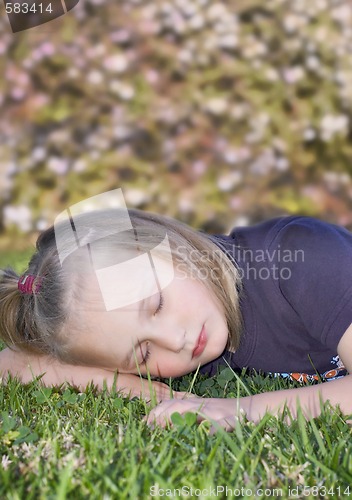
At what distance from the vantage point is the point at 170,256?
1832 millimetres

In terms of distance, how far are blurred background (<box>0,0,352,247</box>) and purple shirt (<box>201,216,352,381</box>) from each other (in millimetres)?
2592

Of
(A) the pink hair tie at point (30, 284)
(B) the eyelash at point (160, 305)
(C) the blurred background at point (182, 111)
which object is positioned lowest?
(C) the blurred background at point (182, 111)

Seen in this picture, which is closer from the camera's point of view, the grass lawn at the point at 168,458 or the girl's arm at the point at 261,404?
the grass lawn at the point at 168,458

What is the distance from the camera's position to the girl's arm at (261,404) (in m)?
1.42

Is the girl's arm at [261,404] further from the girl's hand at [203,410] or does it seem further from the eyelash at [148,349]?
the eyelash at [148,349]

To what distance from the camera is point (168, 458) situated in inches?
44.4

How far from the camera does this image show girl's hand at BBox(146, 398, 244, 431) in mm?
1390

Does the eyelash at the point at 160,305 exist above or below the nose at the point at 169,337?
above

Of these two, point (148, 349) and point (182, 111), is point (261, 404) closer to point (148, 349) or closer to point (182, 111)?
point (148, 349)

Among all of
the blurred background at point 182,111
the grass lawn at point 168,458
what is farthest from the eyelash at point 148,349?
the blurred background at point 182,111
